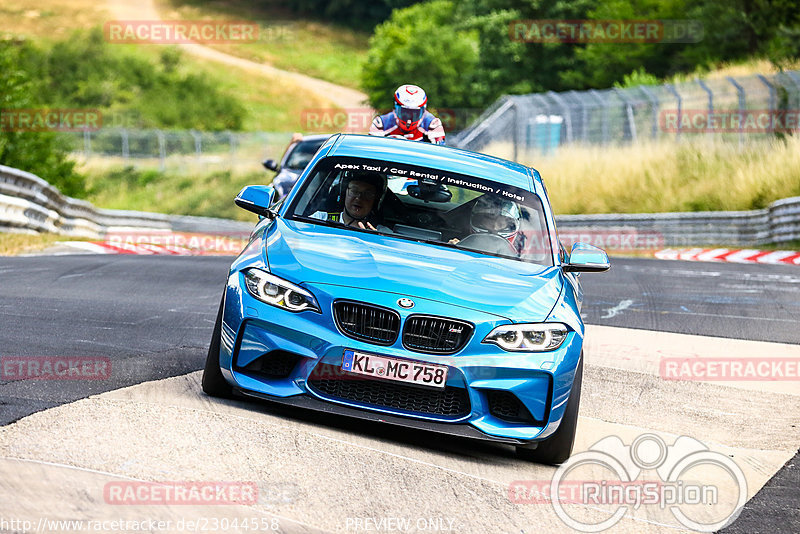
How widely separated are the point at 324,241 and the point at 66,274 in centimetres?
675

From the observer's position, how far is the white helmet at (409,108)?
38.3 ft

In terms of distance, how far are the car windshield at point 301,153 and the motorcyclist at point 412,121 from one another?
5714 mm

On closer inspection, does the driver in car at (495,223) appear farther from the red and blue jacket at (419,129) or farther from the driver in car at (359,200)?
the red and blue jacket at (419,129)

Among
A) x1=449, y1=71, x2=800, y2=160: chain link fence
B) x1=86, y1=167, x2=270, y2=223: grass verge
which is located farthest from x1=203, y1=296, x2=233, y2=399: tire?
x1=86, y1=167, x2=270, y2=223: grass verge

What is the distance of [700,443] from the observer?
7.04 m

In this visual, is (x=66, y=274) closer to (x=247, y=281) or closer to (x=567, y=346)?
(x=247, y=281)

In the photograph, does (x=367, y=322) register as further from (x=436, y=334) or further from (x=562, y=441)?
(x=562, y=441)

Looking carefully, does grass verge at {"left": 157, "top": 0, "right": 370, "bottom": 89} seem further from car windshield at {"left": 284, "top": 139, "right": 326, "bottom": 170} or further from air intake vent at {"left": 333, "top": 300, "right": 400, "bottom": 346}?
air intake vent at {"left": 333, "top": 300, "right": 400, "bottom": 346}

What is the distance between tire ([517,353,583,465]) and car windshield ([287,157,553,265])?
1101 millimetres

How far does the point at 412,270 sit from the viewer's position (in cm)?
632

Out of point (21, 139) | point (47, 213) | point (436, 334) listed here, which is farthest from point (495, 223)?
point (21, 139)

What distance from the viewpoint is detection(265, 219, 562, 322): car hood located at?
6113 millimetres

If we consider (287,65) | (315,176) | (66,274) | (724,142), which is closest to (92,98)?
(287,65)

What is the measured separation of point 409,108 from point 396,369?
19.8 ft
